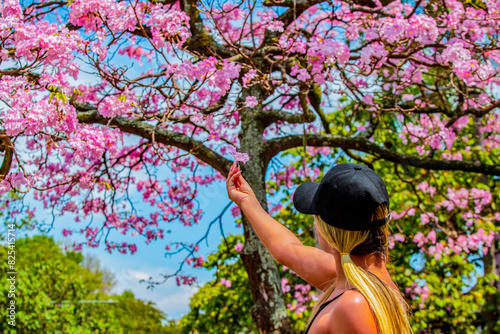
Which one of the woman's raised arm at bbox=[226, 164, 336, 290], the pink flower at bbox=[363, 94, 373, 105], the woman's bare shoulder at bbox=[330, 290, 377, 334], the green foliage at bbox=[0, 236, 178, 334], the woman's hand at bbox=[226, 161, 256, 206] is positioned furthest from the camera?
the green foliage at bbox=[0, 236, 178, 334]

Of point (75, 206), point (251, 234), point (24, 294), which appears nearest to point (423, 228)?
point (251, 234)

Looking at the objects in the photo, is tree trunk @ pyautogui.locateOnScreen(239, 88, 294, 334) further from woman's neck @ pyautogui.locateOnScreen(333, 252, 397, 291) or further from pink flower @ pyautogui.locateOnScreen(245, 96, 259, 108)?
woman's neck @ pyautogui.locateOnScreen(333, 252, 397, 291)

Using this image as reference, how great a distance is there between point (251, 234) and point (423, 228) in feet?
15.1

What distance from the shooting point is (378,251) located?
4.43ft

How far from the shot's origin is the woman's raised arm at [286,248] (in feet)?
5.54

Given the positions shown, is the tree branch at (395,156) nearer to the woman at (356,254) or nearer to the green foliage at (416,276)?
the green foliage at (416,276)

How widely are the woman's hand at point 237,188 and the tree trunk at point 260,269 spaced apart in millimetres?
2000

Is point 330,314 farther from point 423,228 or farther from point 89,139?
point 423,228

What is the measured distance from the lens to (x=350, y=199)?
4.16 ft

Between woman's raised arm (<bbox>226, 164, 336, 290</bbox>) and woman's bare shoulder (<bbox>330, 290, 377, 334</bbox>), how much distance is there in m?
0.50

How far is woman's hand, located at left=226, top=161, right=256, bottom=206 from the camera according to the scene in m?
1.81

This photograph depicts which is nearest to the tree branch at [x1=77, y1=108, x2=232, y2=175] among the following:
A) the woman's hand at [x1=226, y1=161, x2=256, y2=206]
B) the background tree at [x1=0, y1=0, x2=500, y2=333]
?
the background tree at [x1=0, y1=0, x2=500, y2=333]

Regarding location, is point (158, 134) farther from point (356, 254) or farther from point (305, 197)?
point (356, 254)

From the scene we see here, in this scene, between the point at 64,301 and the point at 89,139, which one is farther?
→ the point at 64,301
